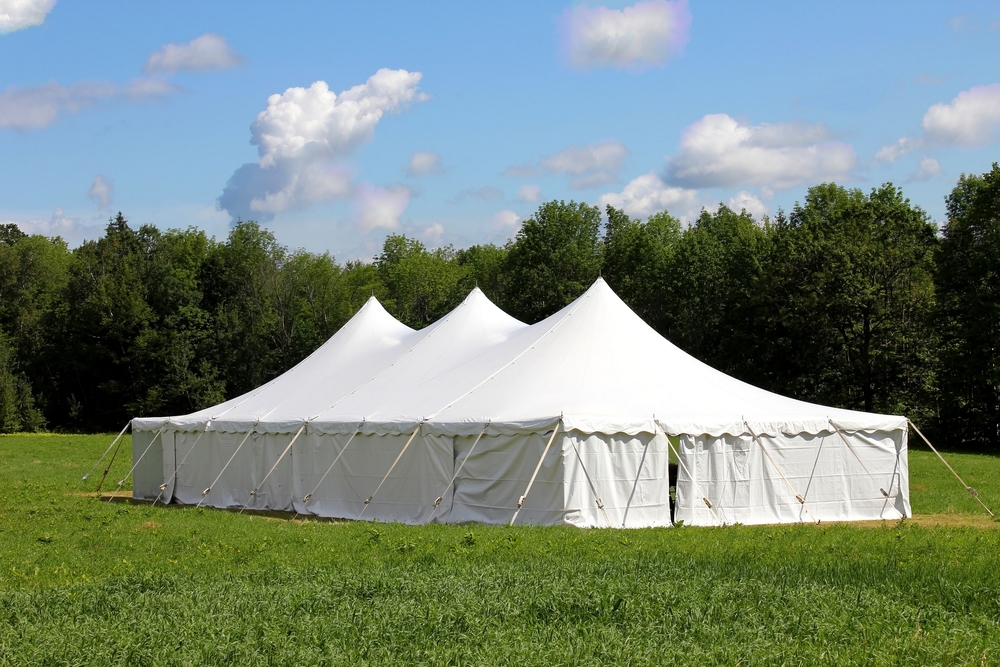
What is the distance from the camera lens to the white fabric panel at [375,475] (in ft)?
50.4

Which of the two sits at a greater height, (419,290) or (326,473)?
(419,290)

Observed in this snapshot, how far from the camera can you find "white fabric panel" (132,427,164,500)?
821 inches

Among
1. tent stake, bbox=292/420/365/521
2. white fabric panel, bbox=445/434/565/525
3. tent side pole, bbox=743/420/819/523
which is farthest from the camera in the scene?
tent stake, bbox=292/420/365/521

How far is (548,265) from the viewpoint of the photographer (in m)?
46.7

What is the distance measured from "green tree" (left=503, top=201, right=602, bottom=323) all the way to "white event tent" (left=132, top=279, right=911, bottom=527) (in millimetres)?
26916

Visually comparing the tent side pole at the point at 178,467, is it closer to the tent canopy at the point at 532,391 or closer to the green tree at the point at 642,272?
the tent canopy at the point at 532,391

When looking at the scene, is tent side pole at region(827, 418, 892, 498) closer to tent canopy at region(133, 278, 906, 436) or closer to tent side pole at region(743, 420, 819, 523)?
tent canopy at region(133, 278, 906, 436)

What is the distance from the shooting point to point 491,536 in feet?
38.8

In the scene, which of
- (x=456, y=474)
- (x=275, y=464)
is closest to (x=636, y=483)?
(x=456, y=474)

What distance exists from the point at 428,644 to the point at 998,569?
18.3 ft

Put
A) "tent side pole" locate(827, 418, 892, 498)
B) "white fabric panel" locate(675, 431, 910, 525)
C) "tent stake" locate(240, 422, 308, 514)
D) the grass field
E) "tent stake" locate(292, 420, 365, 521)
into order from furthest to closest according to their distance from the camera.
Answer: "tent stake" locate(240, 422, 308, 514)
"tent stake" locate(292, 420, 365, 521)
"tent side pole" locate(827, 418, 892, 498)
"white fabric panel" locate(675, 431, 910, 525)
the grass field

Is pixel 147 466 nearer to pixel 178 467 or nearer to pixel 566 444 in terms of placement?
pixel 178 467

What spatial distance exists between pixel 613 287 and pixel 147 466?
3153cm

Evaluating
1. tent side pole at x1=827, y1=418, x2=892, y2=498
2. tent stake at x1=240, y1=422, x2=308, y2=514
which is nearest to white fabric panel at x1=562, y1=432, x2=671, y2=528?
tent side pole at x1=827, y1=418, x2=892, y2=498
